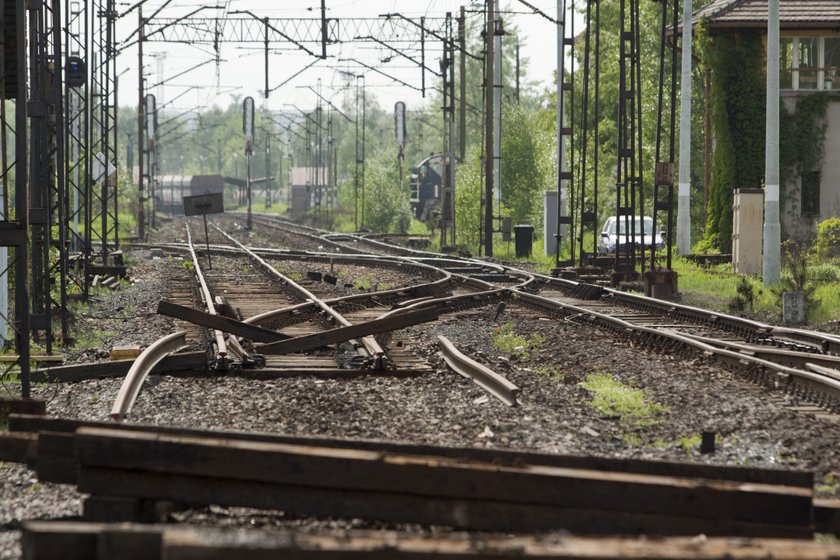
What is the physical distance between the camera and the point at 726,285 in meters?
23.0

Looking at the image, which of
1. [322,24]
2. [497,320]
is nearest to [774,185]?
[497,320]

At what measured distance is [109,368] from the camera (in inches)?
443

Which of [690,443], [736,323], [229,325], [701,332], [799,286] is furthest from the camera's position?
[799,286]

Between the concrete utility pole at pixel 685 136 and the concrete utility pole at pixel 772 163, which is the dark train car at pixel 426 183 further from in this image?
the concrete utility pole at pixel 772 163

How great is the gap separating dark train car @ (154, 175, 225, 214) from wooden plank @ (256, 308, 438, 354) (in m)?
88.0

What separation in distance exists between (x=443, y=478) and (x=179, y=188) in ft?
340

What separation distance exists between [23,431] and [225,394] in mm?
3279

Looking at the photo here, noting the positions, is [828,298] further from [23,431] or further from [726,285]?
[23,431]

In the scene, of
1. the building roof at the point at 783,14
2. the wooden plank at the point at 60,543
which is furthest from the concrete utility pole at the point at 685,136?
the wooden plank at the point at 60,543

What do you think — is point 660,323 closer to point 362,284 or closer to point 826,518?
point 362,284

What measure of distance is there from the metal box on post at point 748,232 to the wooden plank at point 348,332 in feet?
47.4

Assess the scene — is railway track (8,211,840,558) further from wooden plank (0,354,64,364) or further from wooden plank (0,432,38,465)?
wooden plank (0,354,64,364)

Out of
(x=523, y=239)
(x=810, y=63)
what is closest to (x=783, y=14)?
(x=810, y=63)

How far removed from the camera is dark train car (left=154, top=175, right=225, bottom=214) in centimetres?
10131
